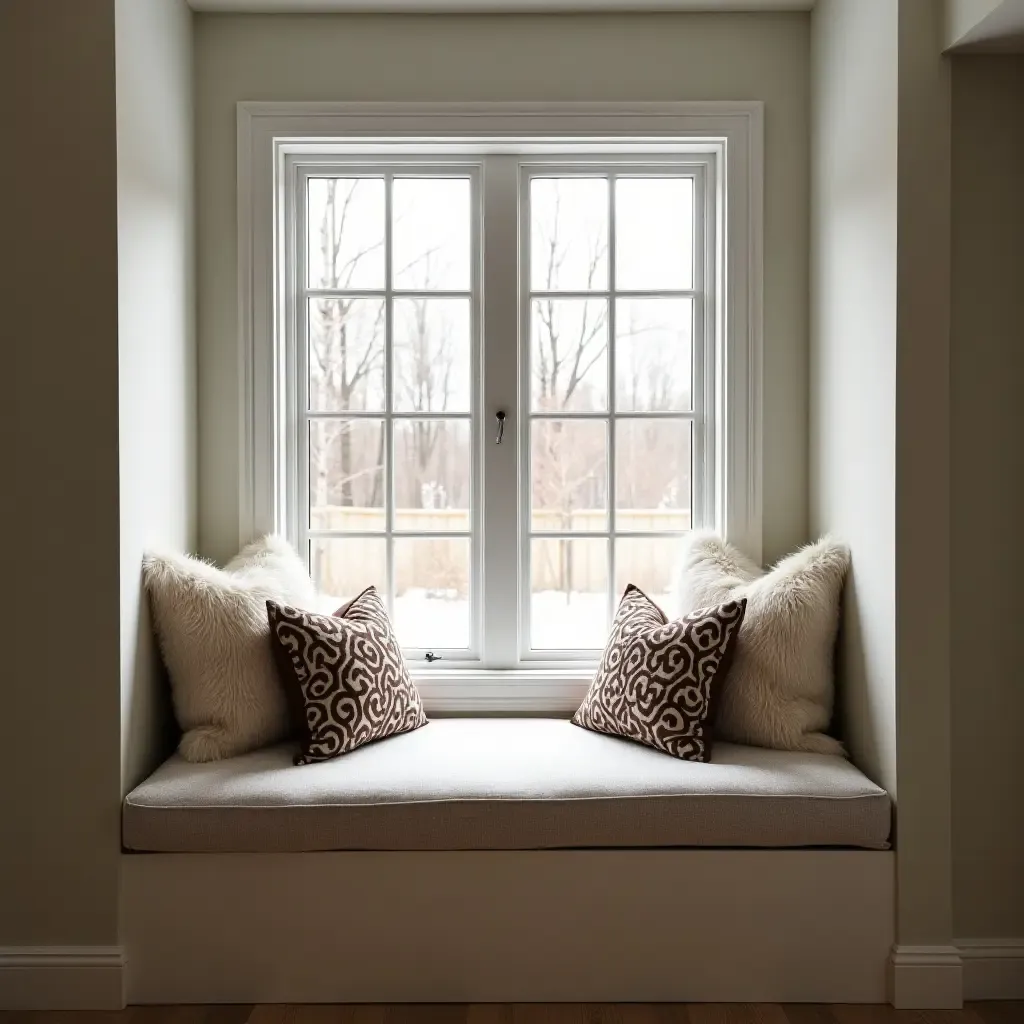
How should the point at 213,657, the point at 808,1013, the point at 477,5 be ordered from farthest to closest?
the point at 477,5
the point at 213,657
the point at 808,1013

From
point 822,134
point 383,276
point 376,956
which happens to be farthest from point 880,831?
point 383,276

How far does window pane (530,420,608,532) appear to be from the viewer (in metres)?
2.84

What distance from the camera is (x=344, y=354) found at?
2.84 meters

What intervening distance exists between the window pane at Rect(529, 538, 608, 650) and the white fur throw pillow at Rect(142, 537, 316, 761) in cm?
85

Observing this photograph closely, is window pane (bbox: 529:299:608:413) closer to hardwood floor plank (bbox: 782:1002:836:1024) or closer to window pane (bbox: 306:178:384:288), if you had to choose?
window pane (bbox: 306:178:384:288)

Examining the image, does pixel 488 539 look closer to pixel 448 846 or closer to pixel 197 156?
pixel 448 846

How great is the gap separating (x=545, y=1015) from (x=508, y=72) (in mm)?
2419

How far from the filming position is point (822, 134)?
259cm
